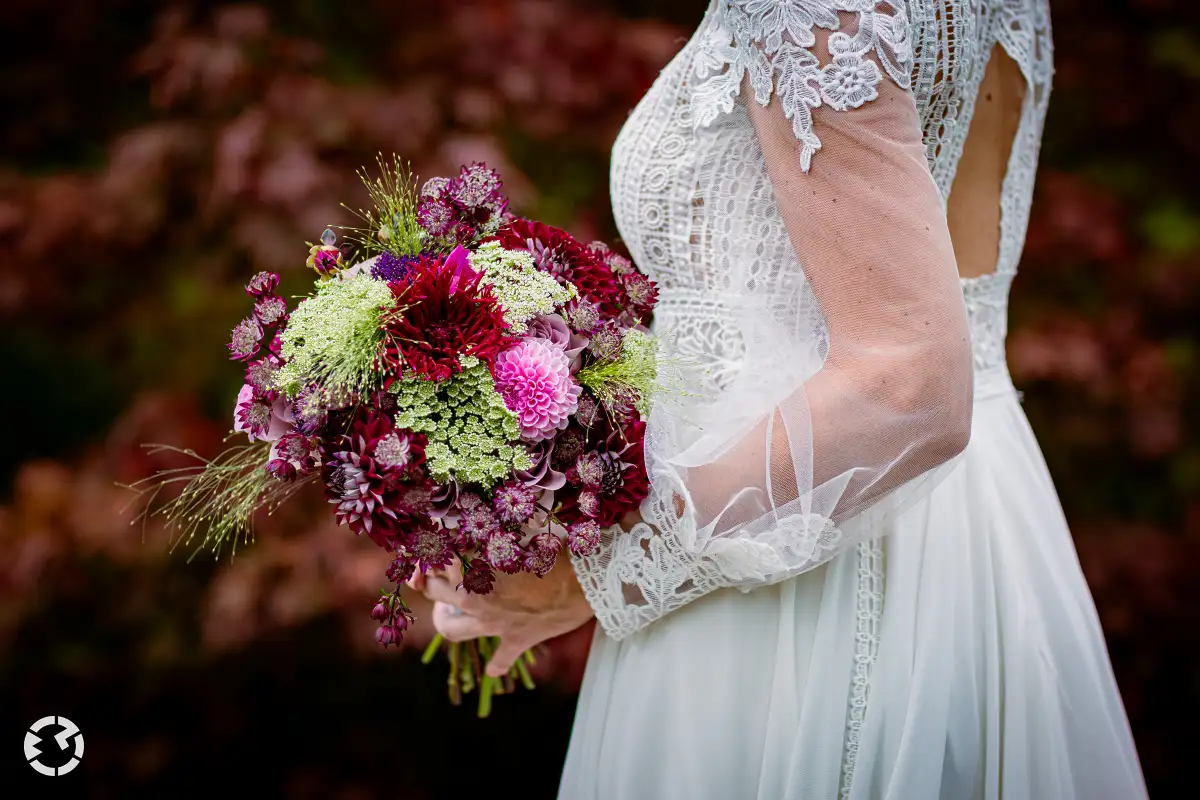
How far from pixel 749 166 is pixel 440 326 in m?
0.48

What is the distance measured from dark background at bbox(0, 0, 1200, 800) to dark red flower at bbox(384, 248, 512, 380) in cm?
133

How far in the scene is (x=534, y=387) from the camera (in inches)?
44.2

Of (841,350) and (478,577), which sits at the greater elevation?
(841,350)

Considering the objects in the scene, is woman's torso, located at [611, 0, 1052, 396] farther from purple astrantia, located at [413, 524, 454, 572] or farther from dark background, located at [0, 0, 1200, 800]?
dark background, located at [0, 0, 1200, 800]

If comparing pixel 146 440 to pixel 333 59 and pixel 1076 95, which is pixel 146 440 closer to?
pixel 333 59

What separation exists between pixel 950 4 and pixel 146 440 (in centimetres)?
213

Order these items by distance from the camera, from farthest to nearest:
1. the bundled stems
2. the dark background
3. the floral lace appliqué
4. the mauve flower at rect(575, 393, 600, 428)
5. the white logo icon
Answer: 1. the white logo icon
2. the dark background
3. the bundled stems
4. the mauve flower at rect(575, 393, 600, 428)
5. the floral lace appliqué

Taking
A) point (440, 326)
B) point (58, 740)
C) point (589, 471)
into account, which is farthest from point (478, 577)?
point (58, 740)

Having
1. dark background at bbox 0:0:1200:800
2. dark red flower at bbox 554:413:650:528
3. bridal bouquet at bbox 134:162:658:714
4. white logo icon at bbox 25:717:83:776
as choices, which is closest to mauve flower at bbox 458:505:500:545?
bridal bouquet at bbox 134:162:658:714

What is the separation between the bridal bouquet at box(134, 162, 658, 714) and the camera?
43.7 inches

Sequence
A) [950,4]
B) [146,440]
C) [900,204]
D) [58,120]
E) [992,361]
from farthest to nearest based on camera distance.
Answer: [58,120] < [146,440] < [992,361] < [950,4] < [900,204]

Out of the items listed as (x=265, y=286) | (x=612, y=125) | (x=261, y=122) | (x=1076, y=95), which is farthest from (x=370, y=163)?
(x=1076, y=95)

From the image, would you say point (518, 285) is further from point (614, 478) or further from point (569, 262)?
point (614, 478)

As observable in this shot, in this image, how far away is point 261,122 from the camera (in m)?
2.34
